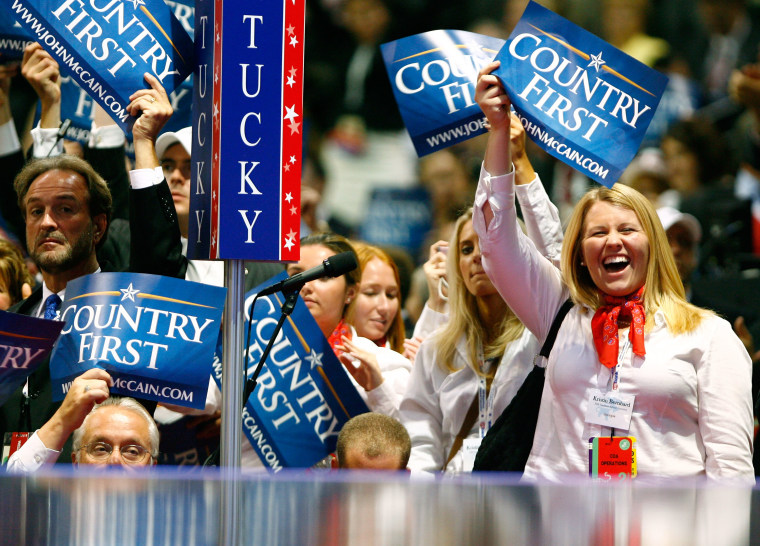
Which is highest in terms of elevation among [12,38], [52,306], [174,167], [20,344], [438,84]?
[12,38]

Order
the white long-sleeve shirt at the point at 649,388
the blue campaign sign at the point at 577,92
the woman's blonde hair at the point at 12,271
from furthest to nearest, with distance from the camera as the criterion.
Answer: the woman's blonde hair at the point at 12,271
the blue campaign sign at the point at 577,92
the white long-sleeve shirt at the point at 649,388

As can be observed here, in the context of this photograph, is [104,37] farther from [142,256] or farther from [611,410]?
[611,410]

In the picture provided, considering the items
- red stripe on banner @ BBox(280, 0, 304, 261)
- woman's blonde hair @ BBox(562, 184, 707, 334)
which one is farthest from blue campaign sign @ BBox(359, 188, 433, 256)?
red stripe on banner @ BBox(280, 0, 304, 261)

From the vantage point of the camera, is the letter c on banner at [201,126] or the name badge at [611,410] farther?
the name badge at [611,410]

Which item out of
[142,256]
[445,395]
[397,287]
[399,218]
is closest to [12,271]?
[142,256]

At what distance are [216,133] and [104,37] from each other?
24.6 inches

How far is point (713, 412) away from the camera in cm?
284

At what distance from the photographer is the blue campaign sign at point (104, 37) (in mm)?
2678

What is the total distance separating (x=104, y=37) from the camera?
8.87 feet

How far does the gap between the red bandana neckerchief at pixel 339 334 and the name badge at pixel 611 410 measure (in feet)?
3.79

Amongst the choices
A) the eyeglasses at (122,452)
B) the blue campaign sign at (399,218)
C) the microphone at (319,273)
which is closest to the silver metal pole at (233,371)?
the microphone at (319,273)

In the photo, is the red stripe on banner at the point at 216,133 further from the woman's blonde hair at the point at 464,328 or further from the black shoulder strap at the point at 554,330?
the woman's blonde hair at the point at 464,328

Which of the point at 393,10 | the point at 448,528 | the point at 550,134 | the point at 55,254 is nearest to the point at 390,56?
the point at 550,134

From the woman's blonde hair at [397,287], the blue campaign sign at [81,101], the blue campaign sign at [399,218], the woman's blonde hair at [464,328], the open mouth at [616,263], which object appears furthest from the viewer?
the blue campaign sign at [399,218]
